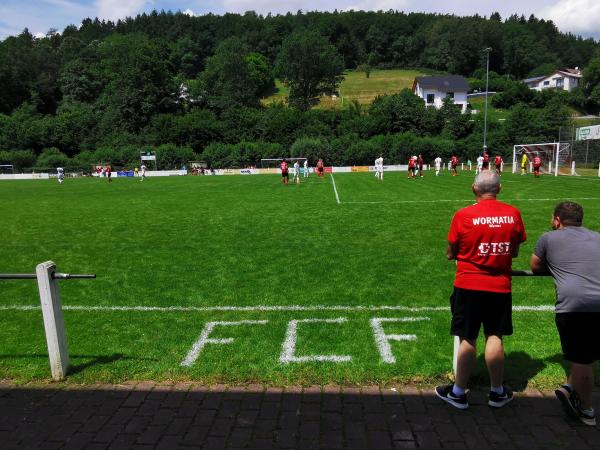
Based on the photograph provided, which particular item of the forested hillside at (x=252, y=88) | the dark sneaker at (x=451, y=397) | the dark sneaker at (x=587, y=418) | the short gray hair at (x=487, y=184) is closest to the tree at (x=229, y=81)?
the forested hillside at (x=252, y=88)

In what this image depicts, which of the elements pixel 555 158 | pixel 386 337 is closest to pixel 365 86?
pixel 555 158

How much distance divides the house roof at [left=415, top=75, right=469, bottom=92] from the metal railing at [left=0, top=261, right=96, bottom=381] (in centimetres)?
10577

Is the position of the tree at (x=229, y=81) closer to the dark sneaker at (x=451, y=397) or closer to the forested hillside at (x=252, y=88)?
the forested hillside at (x=252, y=88)

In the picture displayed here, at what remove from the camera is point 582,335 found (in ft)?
11.3

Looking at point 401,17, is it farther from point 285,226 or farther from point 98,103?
point 285,226

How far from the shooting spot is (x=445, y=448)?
3219 mm

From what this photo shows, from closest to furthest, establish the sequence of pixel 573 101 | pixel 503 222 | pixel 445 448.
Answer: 1. pixel 445 448
2. pixel 503 222
3. pixel 573 101

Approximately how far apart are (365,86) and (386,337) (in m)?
125

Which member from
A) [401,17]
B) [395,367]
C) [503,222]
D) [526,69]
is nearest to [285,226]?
[395,367]

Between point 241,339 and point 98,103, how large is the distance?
319ft

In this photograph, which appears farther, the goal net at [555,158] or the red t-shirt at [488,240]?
the goal net at [555,158]

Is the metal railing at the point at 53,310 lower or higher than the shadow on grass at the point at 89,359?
higher

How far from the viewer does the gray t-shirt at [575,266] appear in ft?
11.1

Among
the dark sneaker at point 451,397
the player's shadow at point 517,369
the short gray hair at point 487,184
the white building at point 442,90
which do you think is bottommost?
the player's shadow at point 517,369
